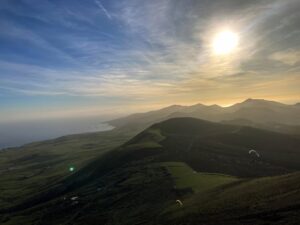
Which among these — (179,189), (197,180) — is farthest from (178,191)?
(197,180)

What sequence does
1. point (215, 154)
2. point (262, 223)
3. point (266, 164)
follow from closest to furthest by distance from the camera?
point (262, 223) → point (266, 164) → point (215, 154)

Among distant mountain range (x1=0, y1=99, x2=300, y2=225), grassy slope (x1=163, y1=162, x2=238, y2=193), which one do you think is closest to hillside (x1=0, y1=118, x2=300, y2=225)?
grassy slope (x1=163, y1=162, x2=238, y2=193)

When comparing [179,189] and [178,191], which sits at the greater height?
[179,189]

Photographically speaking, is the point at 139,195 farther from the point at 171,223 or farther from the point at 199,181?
the point at 171,223

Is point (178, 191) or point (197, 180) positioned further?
point (197, 180)

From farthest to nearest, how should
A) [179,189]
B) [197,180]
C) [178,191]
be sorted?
[197,180] < [179,189] < [178,191]

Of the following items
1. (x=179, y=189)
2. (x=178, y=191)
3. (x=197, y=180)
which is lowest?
(x=178, y=191)

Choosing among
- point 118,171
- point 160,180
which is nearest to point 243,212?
point 160,180

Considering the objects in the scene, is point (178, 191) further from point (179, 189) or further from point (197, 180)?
point (197, 180)

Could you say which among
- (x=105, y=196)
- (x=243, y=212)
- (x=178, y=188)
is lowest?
(x=105, y=196)
